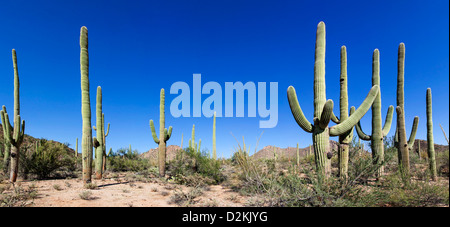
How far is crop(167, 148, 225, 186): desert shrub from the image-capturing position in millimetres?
10594

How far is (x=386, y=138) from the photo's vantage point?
12.4 m

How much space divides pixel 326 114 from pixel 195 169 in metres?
7.51

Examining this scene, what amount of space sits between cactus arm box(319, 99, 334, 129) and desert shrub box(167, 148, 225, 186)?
5674 mm

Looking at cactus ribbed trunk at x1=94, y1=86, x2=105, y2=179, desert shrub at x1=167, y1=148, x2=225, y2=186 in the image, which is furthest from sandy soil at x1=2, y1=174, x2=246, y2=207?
cactus ribbed trunk at x1=94, y1=86, x2=105, y2=179

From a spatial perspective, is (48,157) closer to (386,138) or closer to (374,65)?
(374,65)

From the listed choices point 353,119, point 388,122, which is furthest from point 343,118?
point 388,122

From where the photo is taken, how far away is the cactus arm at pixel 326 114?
670 centimetres

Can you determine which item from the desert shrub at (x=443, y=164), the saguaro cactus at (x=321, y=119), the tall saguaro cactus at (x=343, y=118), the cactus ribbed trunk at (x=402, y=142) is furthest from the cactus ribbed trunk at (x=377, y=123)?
the desert shrub at (x=443, y=164)

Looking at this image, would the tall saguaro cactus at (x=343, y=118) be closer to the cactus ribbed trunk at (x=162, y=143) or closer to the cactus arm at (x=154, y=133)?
the cactus ribbed trunk at (x=162, y=143)

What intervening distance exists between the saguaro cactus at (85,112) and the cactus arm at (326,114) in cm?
894

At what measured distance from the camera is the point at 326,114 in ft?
22.6

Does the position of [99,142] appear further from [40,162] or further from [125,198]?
[125,198]
